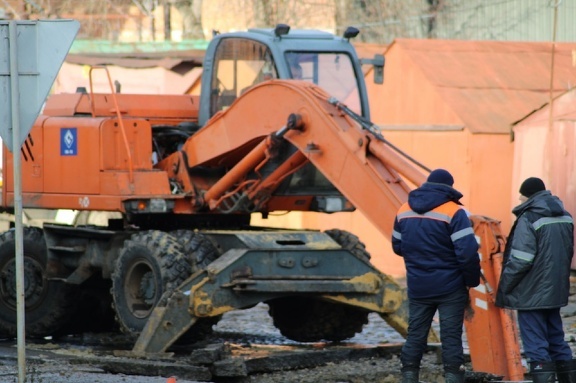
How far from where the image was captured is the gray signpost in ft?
30.8

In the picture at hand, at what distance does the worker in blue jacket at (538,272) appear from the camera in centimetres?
1009

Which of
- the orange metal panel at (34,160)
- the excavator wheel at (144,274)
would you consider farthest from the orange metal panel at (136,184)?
the orange metal panel at (34,160)

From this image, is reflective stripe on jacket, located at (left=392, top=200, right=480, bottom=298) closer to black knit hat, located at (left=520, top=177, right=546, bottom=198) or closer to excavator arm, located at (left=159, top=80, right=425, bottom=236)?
black knit hat, located at (left=520, top=177, right=546, bottom=198)

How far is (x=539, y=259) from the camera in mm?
10102

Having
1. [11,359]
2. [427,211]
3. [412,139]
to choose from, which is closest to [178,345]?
[11,359]

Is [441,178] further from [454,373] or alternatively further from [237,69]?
[237,69]

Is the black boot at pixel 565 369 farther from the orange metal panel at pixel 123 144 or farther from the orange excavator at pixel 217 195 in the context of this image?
the orange metal panel at pixel 123 144

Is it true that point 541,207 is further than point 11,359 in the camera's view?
No

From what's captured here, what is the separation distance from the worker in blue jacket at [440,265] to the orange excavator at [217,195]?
175cm

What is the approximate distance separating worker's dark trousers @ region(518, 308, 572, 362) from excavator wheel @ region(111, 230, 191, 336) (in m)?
3.81

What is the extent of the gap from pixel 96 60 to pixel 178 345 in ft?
51.7

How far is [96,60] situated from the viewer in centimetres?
2792

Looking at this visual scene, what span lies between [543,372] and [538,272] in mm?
751

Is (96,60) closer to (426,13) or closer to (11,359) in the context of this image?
(426,13)
